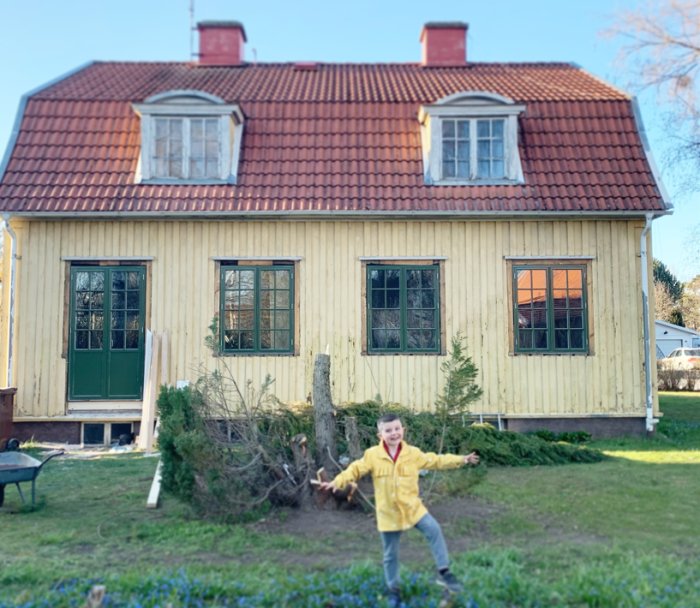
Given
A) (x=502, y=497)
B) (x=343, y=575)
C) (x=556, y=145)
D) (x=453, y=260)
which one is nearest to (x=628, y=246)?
(x=556, y=145)

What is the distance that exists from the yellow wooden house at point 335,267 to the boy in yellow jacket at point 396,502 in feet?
24.8

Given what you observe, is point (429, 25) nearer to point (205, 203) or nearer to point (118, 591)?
point (205, 203)

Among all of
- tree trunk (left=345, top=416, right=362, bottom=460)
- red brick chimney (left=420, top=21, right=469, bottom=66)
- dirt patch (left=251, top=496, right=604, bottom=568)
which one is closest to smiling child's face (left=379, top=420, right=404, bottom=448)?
dirt patch (left=251, top=496, right=604, bottom=568)

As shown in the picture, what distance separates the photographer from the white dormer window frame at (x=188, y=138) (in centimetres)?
1300

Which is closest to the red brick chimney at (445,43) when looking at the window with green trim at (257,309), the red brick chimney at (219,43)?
the red brick chimney at (219,43)

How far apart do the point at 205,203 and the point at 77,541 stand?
7312 mm

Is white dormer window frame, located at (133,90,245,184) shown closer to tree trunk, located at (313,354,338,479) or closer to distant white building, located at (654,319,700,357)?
tree trunk, located at (313,354,338,479)

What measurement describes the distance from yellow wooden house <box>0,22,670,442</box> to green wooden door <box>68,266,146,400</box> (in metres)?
0.04

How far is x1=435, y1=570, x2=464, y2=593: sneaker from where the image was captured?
4867mm

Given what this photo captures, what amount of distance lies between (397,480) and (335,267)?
26.7 feet

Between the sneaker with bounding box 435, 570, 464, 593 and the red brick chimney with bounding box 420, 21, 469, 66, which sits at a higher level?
the red brick chimney with bounding box 420, 21, 469, 66

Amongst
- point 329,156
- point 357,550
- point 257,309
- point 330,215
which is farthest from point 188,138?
point 357,550

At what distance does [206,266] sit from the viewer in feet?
42.1

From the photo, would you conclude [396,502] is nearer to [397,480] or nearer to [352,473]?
[397,480]
